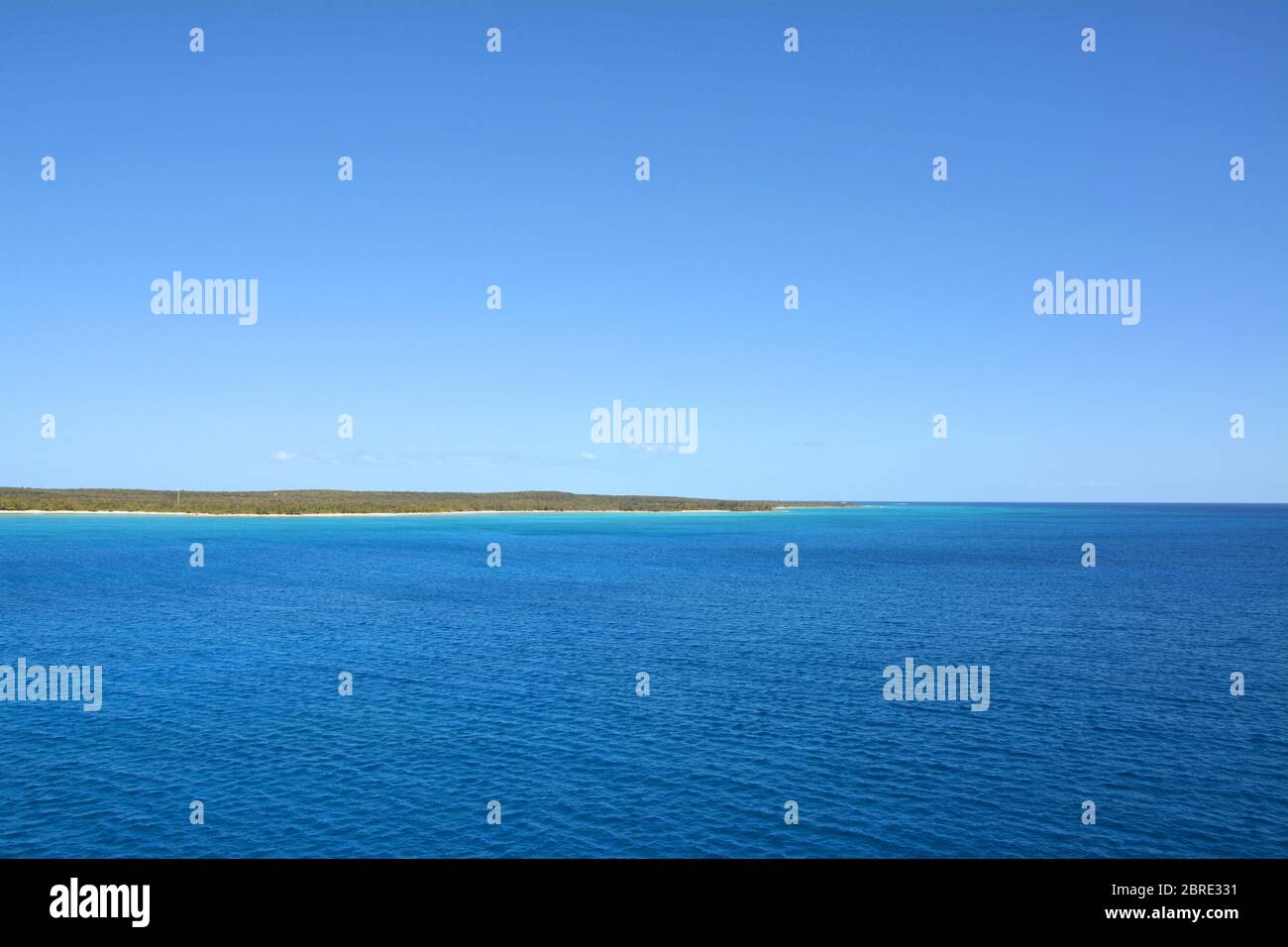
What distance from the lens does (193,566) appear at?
127m

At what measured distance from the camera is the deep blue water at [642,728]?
103 feet

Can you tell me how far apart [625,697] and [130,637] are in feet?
161

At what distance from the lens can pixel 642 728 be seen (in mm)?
44938

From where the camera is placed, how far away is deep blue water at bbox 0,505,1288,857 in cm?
3145
